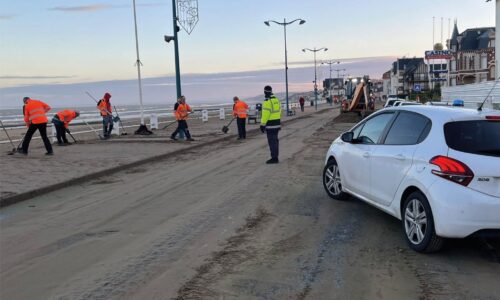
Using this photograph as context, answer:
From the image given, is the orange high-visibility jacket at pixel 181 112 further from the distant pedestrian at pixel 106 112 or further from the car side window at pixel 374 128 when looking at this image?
the car side window at pixel 374 128

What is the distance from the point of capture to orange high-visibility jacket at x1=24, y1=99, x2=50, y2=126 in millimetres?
14305

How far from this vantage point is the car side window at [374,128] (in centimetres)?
659

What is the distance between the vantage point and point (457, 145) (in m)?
5.16

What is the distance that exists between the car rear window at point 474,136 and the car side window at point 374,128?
4.11 feet

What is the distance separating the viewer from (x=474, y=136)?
5.23 metres

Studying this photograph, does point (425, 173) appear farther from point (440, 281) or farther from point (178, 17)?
point (178, 17)

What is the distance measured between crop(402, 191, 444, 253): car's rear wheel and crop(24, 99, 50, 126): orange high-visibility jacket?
11736 millimetres

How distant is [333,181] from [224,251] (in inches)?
118

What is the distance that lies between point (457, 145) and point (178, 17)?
1686 centimetres

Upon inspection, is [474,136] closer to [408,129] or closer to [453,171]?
[453,171]

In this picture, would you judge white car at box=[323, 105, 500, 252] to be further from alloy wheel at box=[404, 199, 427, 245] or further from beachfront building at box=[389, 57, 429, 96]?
beachfront building at box=[389, 57, 429, 96]

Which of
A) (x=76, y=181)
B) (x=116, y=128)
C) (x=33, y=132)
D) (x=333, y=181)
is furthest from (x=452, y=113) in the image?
(x=116, y=128)

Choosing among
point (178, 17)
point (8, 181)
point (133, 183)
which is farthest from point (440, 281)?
point (178, 17)

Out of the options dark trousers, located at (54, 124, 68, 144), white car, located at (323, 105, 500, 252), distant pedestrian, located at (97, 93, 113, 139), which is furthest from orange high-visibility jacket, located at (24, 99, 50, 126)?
white car, located at (323, 105, 500, 252)
